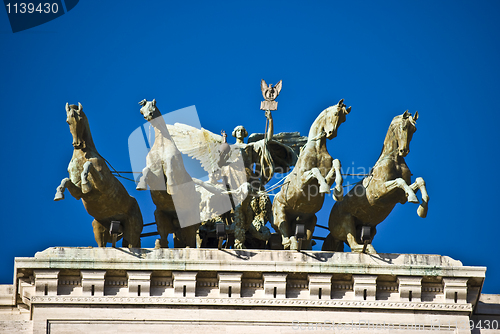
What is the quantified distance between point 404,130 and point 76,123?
848cm

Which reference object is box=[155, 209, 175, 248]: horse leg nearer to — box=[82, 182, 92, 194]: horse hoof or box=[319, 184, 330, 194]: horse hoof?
box=[82, 182, 92, 194]: horse hoof

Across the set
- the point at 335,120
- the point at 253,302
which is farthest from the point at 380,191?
the point at 253,302

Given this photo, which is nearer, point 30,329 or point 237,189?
point 30,329

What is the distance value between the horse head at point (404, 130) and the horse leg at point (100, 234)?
8.00m

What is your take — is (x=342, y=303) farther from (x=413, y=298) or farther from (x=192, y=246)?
(x=192, y=246)

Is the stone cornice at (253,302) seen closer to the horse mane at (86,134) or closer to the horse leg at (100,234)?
the horse leg at (100,234)

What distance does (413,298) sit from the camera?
121ft

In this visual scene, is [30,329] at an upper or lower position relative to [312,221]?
lower

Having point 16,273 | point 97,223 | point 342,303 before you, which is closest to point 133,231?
point 97,223

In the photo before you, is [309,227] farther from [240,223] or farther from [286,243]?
[240,223]

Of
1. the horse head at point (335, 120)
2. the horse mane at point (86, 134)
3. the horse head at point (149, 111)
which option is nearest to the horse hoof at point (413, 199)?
the horse head at point (335, 120)

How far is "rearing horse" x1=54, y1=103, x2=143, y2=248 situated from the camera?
37656mm

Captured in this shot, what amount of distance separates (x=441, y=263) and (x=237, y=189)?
6.14 metres

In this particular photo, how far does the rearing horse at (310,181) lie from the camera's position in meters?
38.4
